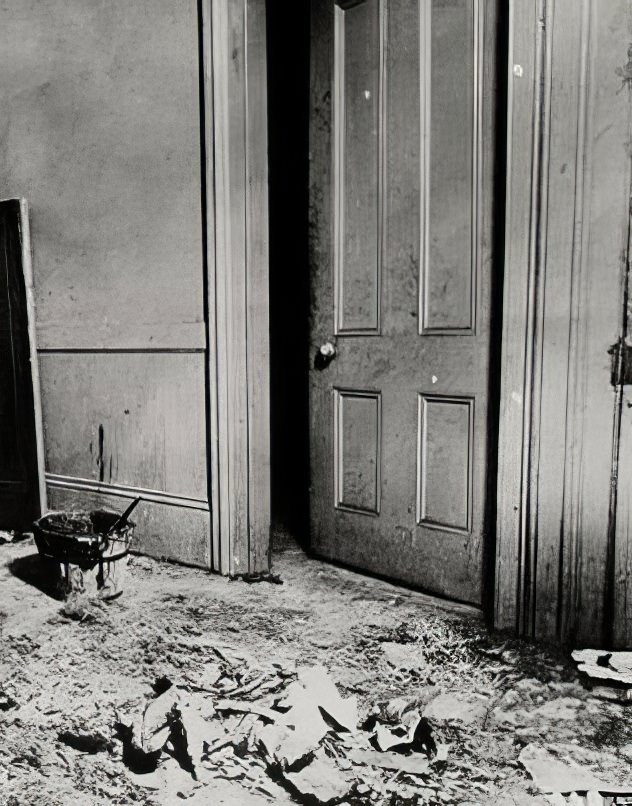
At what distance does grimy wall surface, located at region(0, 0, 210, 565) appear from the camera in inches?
110

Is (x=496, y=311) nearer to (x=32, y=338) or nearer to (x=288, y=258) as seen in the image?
(x=288, y=258)

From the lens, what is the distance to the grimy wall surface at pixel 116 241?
279 cm

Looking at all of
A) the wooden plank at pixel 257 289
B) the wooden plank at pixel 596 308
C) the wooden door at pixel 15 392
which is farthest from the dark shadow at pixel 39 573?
the wooden plank at pixel 596 308

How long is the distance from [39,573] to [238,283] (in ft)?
4.99

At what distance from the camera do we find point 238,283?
106 inches

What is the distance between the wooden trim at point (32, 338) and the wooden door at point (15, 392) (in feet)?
0.04

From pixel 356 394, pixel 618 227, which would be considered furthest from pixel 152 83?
pixel 618 227

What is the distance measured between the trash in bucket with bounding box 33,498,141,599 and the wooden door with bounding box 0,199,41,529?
31.0 inches

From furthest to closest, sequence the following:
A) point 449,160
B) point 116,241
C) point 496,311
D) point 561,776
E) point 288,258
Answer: point 288,258 → point 116,241 → point 449,160 → point 496,311 → point 561,776

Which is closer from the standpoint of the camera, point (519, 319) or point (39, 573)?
point (519, 319)

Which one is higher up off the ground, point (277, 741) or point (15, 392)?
point (15, 392)

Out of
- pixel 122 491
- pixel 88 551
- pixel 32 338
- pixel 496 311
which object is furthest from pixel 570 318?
pixel 32 338

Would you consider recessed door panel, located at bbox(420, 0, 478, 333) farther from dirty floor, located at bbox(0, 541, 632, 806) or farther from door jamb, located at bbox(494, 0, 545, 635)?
dirty floor, located at bbox(0, 541, 632, 806)

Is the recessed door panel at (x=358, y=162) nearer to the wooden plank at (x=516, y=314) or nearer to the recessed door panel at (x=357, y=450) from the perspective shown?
the recessed door panel at (x=357, y=450)
